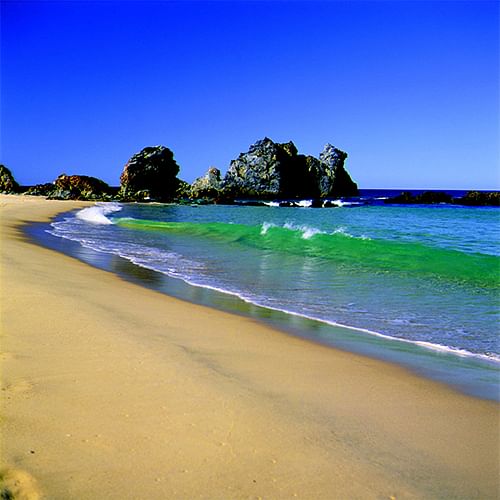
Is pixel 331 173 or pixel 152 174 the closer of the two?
pixel 152 174

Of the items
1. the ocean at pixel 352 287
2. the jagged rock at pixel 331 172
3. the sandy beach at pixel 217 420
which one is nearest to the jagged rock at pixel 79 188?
the jagged rock at pixel 331 172

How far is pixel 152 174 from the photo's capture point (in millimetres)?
74750

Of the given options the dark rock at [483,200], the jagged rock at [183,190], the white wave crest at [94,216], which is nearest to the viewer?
the white wave crest at [94,216]

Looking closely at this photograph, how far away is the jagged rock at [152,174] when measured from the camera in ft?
241

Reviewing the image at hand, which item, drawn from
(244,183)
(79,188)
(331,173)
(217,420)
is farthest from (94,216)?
(331,173)

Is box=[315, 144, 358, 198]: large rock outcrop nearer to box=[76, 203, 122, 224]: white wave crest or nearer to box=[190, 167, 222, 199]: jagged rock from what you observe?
box=[190, 167, 222, 199]: jagged rock

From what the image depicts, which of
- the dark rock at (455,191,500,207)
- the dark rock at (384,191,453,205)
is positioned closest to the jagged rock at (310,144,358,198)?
the dark rock at (384,191,453,205)

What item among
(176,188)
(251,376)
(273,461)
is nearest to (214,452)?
(273,461)

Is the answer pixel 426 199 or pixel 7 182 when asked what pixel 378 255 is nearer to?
pixel 426 199

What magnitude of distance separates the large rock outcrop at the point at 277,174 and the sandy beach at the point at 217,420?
72.2 metres

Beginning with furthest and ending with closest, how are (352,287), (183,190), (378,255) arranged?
(183,190) < (378,255) < (352,287)

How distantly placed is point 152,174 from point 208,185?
30.0 feet

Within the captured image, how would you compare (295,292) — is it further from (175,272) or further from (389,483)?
(389,483)

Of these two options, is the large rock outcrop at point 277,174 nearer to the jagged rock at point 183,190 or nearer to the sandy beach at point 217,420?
the jagged rock at point 183,190
